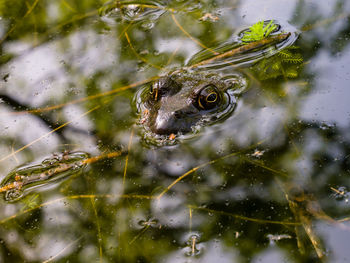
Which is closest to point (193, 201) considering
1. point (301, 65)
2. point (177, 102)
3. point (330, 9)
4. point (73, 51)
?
point (177, 102)

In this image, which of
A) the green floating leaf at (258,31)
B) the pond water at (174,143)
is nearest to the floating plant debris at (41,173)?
the pond water at (174,143)

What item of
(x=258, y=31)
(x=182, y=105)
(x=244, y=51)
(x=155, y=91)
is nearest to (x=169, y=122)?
(x=182, y=105)

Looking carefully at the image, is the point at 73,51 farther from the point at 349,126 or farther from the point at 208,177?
the point at 349,126

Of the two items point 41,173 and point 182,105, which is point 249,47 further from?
point 41,173

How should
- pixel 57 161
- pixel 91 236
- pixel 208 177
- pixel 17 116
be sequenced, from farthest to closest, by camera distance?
1. pixel 17 116
2. pixel 57 161
3. pixel 208 177
4. pixel 91 236

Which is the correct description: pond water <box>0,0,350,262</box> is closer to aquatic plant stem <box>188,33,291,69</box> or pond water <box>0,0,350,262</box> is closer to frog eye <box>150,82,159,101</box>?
aquatic plant stem <box>188,33,291,69</box>

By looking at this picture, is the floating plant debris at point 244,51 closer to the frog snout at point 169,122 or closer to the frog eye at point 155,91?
the frog eye at point 155,91

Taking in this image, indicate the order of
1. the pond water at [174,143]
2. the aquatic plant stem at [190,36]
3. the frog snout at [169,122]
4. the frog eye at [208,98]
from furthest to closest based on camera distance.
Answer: the aquatic plant stem at [190,36]
the frog eye at [208,98]
the frog snout at [169,122]
the pond water at [174,143]
